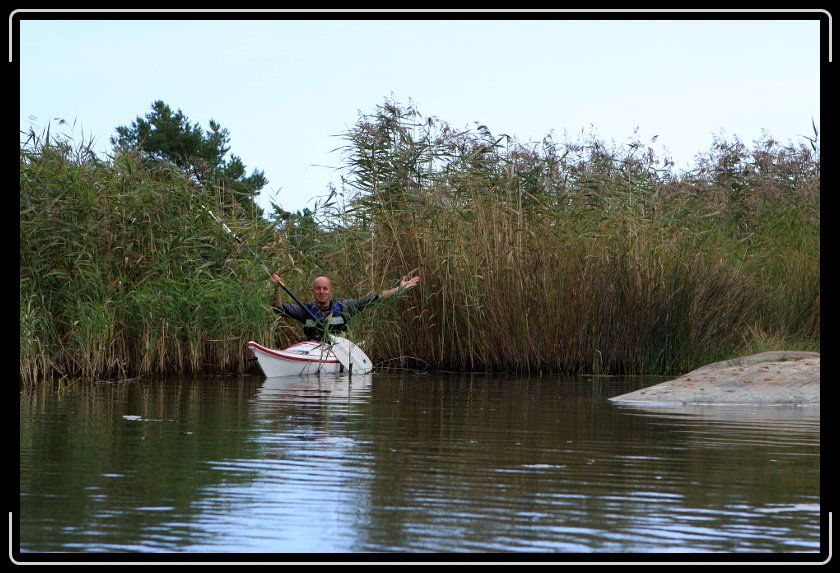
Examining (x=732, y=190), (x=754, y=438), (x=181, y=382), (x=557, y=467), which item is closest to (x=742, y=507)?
(x=557, y=467)

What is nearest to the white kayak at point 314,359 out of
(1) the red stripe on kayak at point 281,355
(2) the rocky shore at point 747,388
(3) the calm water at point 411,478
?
(1) the red stripe on kayak at point 281,355

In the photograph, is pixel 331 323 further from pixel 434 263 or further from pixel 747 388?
pixel 747 388

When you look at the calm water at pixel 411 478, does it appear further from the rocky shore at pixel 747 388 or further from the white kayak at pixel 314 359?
the white kayak at pixel 314 359

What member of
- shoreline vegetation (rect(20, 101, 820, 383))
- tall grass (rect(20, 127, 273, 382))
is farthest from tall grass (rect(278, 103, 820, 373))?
tall grass (rect(20, 127, 273, 382))

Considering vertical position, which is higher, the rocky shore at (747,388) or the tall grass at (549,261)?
the tall grass at (549,261)

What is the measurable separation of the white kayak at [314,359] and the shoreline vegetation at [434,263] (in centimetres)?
47

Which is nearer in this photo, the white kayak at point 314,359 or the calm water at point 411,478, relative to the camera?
the calm water at point 411,478

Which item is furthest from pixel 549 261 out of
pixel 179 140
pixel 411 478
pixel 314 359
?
pixel 179 140

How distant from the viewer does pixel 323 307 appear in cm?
1417

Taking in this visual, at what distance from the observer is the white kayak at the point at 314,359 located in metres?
13.4

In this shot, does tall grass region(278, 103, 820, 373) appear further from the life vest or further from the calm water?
the calm water

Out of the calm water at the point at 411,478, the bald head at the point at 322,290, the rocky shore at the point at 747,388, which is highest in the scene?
the bald head at the point at 322,290

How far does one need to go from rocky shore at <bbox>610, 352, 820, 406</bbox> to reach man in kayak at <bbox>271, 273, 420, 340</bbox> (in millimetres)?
4118
